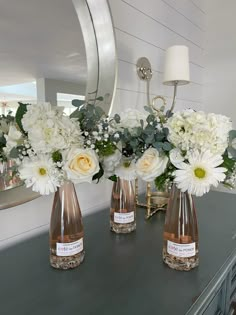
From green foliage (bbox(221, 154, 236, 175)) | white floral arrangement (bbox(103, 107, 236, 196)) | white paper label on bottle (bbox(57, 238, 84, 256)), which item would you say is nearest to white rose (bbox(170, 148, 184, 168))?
white floral arrangement (bbox(103, 107, 236, 196))

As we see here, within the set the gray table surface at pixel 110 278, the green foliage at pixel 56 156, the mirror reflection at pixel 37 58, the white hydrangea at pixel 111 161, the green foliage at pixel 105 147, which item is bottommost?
the gray table surface at pixel 110 278

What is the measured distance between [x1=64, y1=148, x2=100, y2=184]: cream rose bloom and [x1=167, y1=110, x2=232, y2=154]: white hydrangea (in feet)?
0.63

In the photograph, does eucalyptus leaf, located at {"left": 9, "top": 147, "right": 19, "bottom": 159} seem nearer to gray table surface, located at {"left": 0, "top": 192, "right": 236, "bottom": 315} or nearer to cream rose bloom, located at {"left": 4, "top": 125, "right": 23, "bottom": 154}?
cream rose bloom, located at {"left": 4, "top": 125, "right": 23, "bottom": 154}

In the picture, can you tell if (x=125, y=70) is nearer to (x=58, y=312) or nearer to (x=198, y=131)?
(x=198, y=131)

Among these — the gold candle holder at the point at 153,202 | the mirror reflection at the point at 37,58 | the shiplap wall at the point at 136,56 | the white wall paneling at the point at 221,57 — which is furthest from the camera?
the white wall paneling at the point at 221,57

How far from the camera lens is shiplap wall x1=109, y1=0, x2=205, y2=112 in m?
1.37

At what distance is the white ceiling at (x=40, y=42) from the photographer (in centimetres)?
83

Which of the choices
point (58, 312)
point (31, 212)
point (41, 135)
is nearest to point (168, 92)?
point (31, 212)

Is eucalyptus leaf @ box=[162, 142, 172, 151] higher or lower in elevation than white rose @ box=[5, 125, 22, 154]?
lower

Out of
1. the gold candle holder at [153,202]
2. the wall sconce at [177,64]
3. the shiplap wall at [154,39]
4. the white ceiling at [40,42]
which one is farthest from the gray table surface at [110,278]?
the wall sconce at [177,64]

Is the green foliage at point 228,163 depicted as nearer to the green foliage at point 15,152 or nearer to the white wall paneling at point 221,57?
the green foliage at point 15,152

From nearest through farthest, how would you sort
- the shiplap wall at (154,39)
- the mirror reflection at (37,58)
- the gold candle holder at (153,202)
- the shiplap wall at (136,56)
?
1. the mirror reflection at (37,58)
2. the shiplap wall at (136,56)
3. the gold candle holder at (153,202)
4. the shiplap wall at (154,39)

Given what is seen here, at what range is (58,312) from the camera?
573mm

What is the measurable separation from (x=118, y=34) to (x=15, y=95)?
706mm
